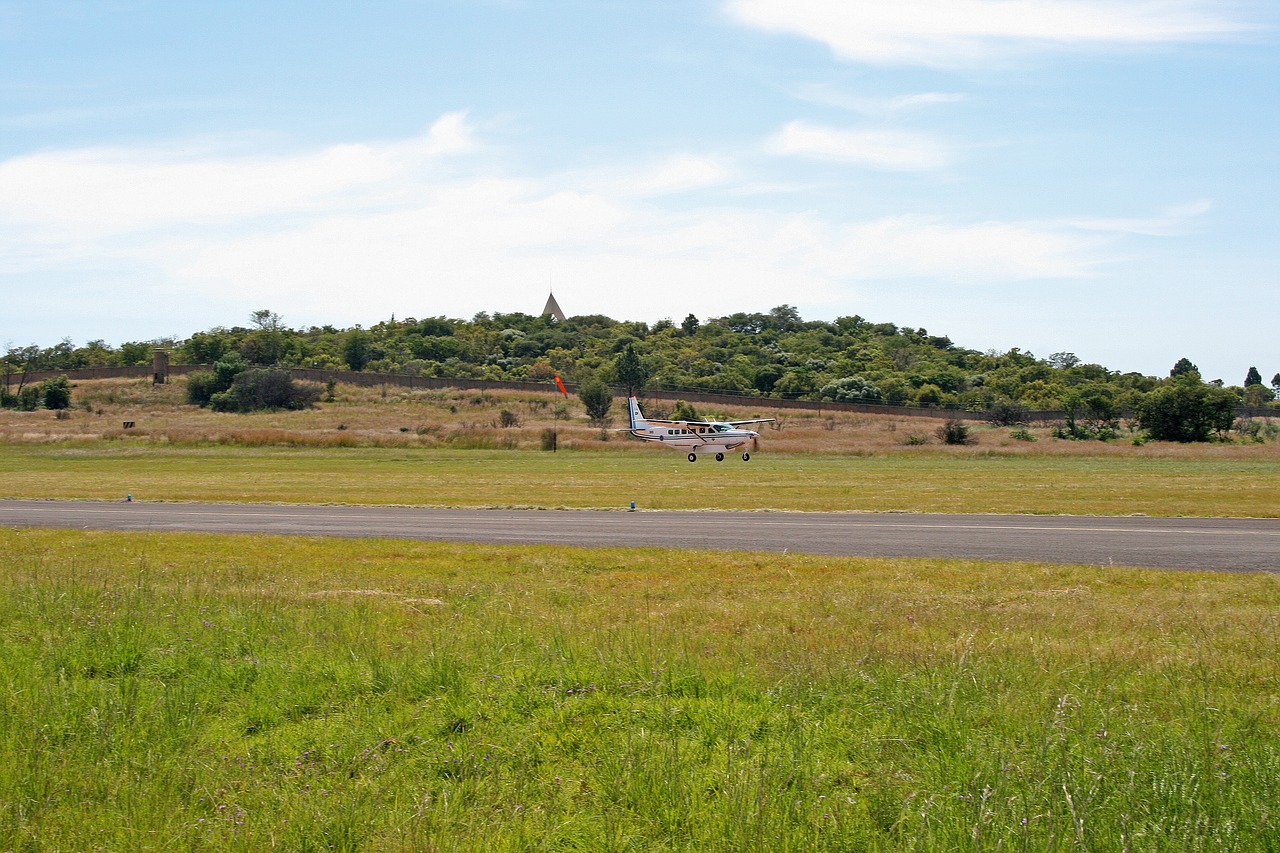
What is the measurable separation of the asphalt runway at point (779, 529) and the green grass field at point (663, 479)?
318cm

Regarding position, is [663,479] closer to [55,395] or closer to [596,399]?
[596,399]

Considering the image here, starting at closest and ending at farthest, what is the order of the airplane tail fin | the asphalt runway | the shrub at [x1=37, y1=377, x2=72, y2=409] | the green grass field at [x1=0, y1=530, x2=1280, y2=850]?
the green grass field at [x1=0, y1=530, x2=1280, y2=850], the asphalt runway, the airplane tail fin, the shrub at [x1=37, y1=377, x2=72, y2=409]

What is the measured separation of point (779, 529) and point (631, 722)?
16896 millimetres

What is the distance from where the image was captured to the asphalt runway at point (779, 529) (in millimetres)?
19391

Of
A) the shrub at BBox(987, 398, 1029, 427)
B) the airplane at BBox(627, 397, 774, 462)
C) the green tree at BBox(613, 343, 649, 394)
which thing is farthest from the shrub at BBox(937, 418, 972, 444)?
the green tree at BBox(613, 343, 649, 394)

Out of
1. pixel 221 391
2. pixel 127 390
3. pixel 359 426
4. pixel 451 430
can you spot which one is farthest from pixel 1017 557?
pixel 127 390

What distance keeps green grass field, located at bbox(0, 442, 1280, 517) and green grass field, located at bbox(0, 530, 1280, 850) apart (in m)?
20.0

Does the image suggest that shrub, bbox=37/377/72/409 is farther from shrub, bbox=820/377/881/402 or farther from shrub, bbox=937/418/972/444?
shrub, bbox=937/418/972/444

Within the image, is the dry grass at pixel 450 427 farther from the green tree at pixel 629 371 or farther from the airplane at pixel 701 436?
the green tree at pixel 629 371

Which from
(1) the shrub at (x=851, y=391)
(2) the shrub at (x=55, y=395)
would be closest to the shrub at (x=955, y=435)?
(1) the shrub at (x=851, y=391)

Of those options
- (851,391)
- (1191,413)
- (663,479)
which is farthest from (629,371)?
(663,479)

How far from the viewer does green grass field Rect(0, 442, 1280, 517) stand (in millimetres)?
33344

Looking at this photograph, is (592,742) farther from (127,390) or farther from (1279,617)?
(127,390)

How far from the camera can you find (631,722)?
25.4 feet
